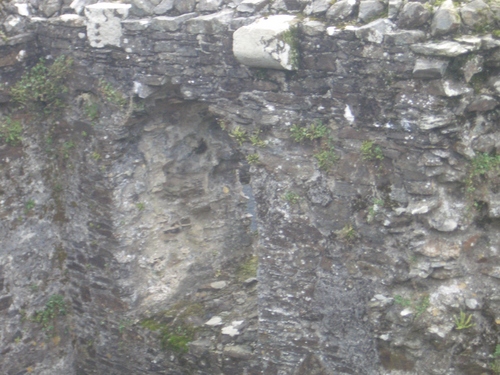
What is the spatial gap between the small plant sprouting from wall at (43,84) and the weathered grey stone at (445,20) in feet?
8.81

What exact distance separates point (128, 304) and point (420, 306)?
2447 millimetres

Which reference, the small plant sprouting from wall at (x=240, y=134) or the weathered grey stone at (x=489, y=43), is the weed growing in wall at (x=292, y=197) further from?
the weathered grey stone at (x=489, y=43)

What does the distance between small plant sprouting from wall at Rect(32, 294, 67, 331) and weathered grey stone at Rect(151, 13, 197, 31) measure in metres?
2.48

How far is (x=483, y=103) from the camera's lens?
13.6 ft

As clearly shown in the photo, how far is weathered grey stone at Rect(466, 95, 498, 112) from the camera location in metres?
4.15

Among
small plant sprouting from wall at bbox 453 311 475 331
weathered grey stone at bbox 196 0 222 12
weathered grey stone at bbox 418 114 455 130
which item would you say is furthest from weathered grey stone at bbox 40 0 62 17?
small plant sprouting from wall at bbox 453 311 475 331

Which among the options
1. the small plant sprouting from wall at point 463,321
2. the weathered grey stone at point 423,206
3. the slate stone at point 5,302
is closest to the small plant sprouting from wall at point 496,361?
the small plant sprouting from wall at point 463,321

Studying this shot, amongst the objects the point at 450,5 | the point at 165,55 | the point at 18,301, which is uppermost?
the point at 450,5

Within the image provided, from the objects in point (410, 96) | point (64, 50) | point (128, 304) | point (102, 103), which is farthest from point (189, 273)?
point (410, 96)

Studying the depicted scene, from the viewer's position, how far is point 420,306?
178 inches

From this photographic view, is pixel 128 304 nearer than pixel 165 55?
No

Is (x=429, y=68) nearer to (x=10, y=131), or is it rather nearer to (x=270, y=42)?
(x=270, y=42)

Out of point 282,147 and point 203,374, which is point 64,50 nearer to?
point 282,147

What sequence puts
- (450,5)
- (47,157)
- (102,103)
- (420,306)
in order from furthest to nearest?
(47,157) < (102,103) < (420,306) < (450,5)
